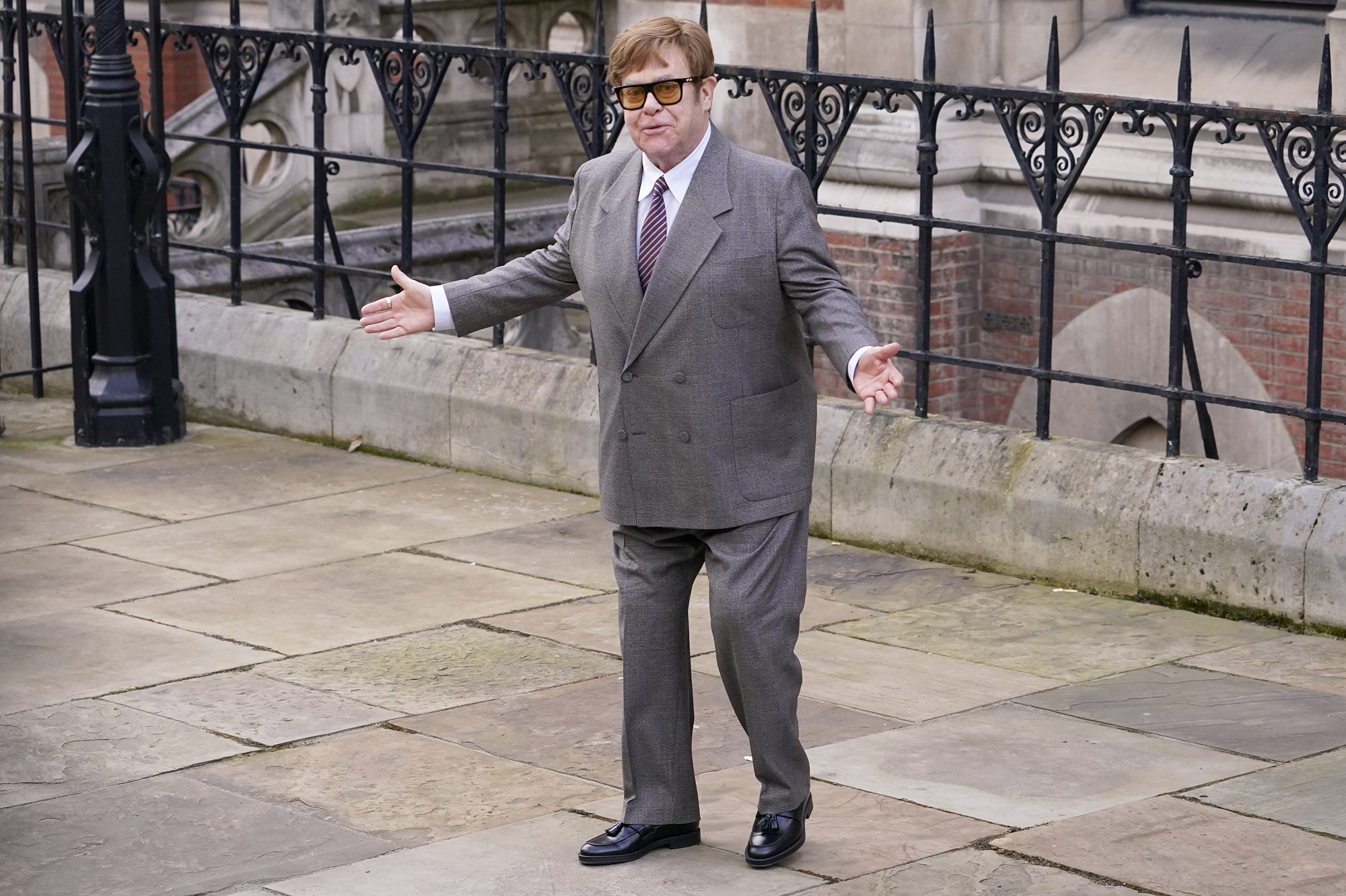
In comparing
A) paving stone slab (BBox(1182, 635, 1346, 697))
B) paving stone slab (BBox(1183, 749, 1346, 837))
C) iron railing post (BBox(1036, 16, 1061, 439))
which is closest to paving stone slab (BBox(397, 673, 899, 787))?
paving stone slab (BBox(1183, 749, 1346, 837))

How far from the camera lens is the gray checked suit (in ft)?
16.1

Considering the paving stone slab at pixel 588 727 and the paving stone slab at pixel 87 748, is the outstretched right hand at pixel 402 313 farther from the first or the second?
the paving stone slab at pixel 87 748

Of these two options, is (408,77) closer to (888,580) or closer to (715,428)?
(888,580)

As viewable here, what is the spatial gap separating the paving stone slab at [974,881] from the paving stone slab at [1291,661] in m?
1.72

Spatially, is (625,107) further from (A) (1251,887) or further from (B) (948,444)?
(B) (948,444)

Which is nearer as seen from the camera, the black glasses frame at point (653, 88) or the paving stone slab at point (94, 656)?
the black glasses frame at point (653, 88)

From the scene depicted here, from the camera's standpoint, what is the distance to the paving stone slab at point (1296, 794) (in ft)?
17.4

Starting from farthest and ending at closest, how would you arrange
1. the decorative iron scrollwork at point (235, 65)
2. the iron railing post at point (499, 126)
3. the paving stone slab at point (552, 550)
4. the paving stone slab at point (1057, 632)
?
the decorative iron scrollwork at point (235, 65)
the iron railing post at point (499, 126)
the paving stone slab at point (552, 550)
the paving stone slab at point (1057, 632)

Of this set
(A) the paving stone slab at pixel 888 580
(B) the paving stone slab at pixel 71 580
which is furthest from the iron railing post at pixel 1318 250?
(B) the paving stone slab at pixel 71 580

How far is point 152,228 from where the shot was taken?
9852 millimetres

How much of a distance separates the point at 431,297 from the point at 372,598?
2.38 meters

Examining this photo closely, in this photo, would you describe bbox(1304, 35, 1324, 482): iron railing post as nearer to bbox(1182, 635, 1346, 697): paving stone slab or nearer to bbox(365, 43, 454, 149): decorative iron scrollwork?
bbox(1182, 635, 1346, 697): paving stone slab

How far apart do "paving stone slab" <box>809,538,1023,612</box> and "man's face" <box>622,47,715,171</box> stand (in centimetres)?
271

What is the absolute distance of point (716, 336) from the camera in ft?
16.1
